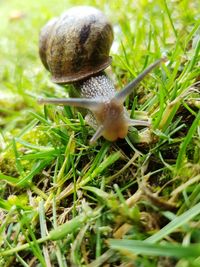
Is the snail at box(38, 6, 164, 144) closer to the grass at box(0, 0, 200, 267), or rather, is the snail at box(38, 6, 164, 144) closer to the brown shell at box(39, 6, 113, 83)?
the brown shell at box(39, 6, 113, 83)

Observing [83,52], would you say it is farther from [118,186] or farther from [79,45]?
[118,186]

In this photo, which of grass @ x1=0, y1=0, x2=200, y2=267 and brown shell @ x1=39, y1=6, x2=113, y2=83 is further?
brown shell @ x1=39, y1=6, x2=113, y2=83

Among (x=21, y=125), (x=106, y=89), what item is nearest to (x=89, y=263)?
(x=106, y=89)

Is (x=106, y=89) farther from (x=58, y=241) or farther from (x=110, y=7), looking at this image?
(x=110, y=7)

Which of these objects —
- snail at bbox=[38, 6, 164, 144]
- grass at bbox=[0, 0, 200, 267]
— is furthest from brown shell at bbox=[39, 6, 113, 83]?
grass at bbox=[0, 0, 200, 267]

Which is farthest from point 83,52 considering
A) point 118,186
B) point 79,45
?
point 118,186

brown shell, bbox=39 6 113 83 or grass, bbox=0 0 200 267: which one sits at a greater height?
brown shell, bbox=39 6 113 83
